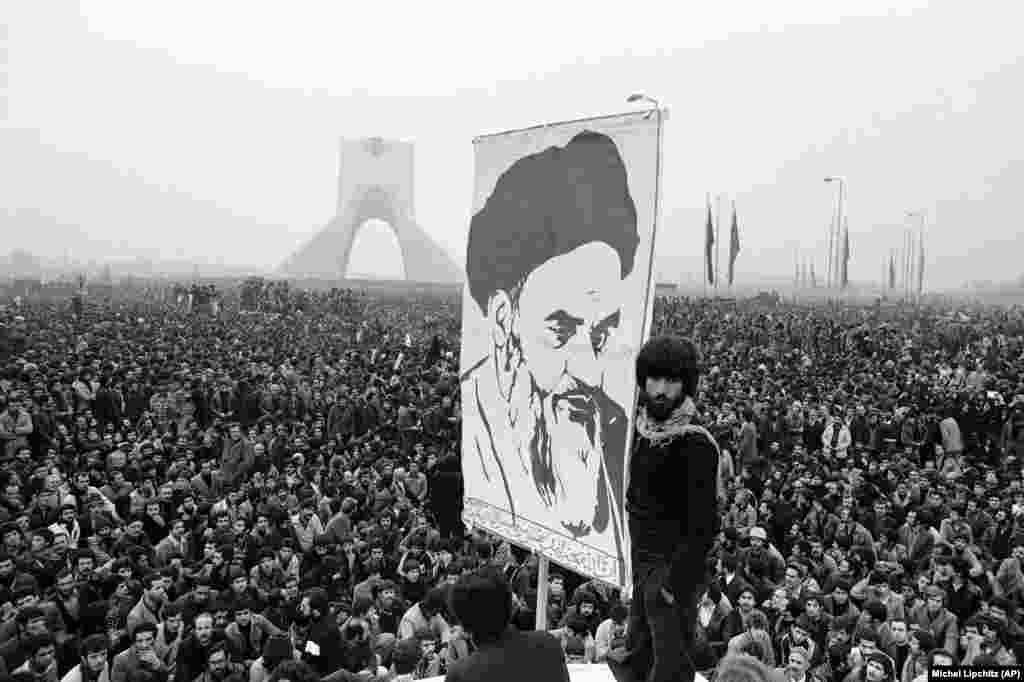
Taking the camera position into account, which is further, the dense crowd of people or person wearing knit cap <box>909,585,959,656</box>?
person wearing knit cap <box>909,585,959,656</box>

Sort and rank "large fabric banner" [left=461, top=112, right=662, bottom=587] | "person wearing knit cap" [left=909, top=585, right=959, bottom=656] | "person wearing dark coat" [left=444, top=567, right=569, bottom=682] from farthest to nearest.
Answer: "person wearing knit cap" [left=909, top=585, right=959, bottom=656]
"large fabric banner" [left=461, top=112, right=662, bottom=587]
"person wearing dark coat" [left=444, top=567, right=569, bottom=682]

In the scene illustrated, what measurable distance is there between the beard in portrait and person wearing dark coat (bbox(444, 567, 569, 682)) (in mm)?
666

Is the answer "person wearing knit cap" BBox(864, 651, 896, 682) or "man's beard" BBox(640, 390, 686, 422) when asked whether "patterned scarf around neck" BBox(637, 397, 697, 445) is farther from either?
"person wearing knit cap" BBox(864, 651, 896, 682)

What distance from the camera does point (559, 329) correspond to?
9.41 ft

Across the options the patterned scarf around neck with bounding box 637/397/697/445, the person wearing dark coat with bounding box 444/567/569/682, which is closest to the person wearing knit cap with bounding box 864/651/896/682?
the patterned scarf around neck with bounding box 637/397/697/445

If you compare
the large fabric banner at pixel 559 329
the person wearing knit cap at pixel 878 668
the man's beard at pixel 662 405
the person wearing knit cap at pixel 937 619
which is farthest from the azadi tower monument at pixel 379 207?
the man's beard at pixel 662 405

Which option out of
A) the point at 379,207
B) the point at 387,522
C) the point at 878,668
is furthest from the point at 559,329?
the point at 379,207

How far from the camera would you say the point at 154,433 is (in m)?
9.80

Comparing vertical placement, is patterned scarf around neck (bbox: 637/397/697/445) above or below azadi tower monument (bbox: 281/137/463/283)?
below

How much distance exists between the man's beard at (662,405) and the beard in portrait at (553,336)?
14 centimetres

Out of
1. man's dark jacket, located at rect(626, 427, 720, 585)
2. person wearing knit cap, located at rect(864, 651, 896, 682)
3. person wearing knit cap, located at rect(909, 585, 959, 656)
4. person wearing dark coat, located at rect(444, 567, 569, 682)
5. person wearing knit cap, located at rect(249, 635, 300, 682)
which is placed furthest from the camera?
person wearing knit cap, located at rect(909, 585, 959, 656)

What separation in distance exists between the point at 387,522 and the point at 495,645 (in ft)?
16.8

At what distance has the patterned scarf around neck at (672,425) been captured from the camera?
7.79 feet

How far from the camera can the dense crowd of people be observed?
4695 millimetres
